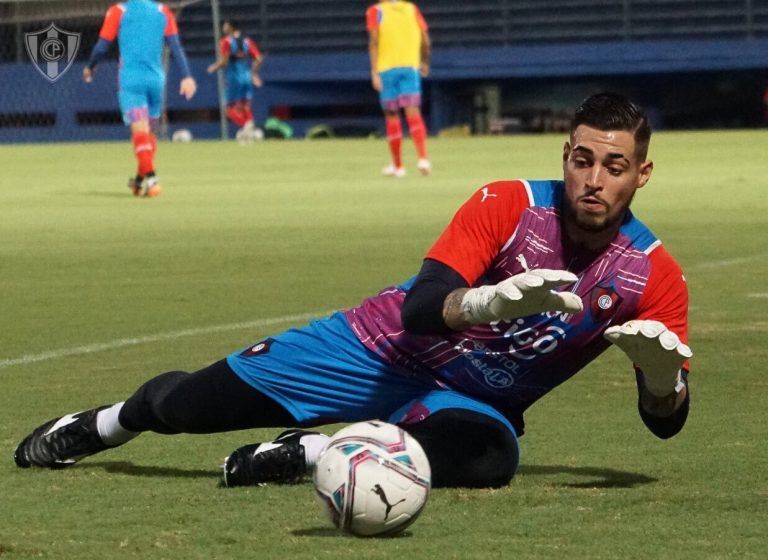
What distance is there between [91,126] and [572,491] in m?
33.7

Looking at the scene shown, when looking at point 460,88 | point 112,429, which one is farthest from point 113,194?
point 460,88

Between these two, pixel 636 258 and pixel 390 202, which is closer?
pixel 636 258

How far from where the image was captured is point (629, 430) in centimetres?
644

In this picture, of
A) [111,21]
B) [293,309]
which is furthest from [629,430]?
[111,21]

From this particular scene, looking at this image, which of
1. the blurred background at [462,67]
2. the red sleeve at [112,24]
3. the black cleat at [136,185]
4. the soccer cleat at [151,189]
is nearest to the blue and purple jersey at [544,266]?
the soccer cleat at [151,189]

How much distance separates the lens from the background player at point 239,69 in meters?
36.2

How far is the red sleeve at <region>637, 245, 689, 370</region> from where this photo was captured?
17.3ft

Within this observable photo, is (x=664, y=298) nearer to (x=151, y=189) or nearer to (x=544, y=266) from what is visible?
Answer: (x=544, y=266)

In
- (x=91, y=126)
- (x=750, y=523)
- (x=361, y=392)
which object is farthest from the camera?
(x=91, y=126)

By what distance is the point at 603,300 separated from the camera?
17.2 ft

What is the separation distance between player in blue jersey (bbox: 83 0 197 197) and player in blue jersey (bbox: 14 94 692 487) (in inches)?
534

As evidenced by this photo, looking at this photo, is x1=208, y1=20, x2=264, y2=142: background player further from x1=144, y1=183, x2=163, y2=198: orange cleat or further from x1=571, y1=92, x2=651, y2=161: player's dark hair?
x1=571, y1=92, x2=651, y2=161: player's dark hair

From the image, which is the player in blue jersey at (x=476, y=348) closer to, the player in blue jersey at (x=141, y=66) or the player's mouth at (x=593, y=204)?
the player's mouth at (x=593, y=204)

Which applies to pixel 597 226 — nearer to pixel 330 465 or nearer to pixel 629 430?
pixel 330 465
